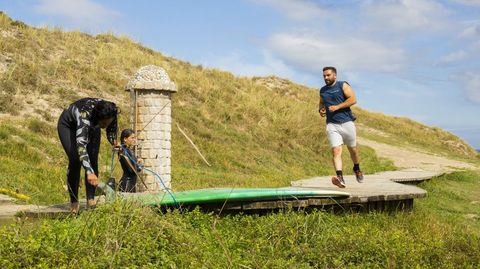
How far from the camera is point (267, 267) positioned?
5.03 meters

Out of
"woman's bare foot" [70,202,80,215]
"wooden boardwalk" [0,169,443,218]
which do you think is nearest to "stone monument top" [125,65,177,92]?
"wooden boardwalk" [0,169,443,218]

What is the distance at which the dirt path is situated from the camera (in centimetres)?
2244

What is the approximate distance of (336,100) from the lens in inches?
335

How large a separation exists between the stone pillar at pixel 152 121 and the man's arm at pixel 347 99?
3.69m

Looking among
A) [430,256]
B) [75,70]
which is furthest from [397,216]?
[75,70]

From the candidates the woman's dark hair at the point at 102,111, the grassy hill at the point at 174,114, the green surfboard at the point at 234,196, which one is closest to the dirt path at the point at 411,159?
the grassy hill at the point at 174,114

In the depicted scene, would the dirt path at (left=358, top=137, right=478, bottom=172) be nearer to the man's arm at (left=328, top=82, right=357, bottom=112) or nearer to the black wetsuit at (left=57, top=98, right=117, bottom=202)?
the man's arm at (left=328, top=82, right=357, bottom=112)

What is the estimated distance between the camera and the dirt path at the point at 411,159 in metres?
22.4

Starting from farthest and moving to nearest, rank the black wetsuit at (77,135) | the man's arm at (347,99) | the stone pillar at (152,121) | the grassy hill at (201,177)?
the stone pillar at (152,121) → the man's arm at (347,99) → the black wetsuit at (77,135) → the grassy hill at (201,177)

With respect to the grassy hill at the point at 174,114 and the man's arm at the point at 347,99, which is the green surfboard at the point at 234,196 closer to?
the man's arm at the point at 347,99

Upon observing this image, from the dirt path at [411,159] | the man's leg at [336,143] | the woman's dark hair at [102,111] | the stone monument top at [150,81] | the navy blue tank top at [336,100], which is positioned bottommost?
the dirt path at [411,159]

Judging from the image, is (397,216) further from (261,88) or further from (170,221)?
(261,88)

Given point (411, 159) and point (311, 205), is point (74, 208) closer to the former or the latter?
point (311, 205)

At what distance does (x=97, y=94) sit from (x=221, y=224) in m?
14.2
